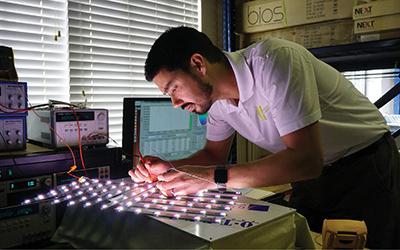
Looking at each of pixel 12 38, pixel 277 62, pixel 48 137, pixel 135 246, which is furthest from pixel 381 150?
pixel 12 38

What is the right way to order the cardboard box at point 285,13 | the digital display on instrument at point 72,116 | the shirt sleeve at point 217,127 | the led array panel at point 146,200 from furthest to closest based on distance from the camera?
the cardboard box at point 285,13 → the shirt sleeve at point 217,127 → the digital display on instrument at point 72,116 → the led array panel at point 146,200

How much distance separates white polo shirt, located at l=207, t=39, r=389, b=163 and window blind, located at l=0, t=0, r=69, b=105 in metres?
0.99

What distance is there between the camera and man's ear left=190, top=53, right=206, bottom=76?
1.12 m

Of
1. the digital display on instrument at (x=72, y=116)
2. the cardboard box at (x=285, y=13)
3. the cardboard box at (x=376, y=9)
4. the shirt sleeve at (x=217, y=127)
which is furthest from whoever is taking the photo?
the cardboard box at (x=285, y=13)

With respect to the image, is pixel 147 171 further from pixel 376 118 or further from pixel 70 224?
pixel 376 118

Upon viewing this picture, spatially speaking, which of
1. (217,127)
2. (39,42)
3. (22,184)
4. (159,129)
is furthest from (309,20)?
(22,184)

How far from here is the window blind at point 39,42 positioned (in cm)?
171

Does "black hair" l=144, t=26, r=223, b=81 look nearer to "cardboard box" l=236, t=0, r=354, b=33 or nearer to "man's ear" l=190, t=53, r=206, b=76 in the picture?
"man's ear" l=190, t=53, r=206, b=76

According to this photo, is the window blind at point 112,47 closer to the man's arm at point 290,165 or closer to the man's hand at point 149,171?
the man's hand at point 149,171

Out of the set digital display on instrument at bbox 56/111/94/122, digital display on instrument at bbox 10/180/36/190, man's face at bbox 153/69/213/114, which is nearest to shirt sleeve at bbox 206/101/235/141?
man's face at bbox 153/69/213/114

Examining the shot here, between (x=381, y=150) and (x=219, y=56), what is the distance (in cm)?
68

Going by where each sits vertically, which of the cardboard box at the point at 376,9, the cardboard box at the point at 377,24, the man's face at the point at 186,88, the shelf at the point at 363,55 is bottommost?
the man's face at the point at 186,88

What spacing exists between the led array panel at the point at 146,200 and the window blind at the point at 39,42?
36.3 inches

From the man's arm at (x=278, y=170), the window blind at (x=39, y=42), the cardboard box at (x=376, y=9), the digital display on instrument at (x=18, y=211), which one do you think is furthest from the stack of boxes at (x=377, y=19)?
the digital display on instrument at (x=18, y=211)
